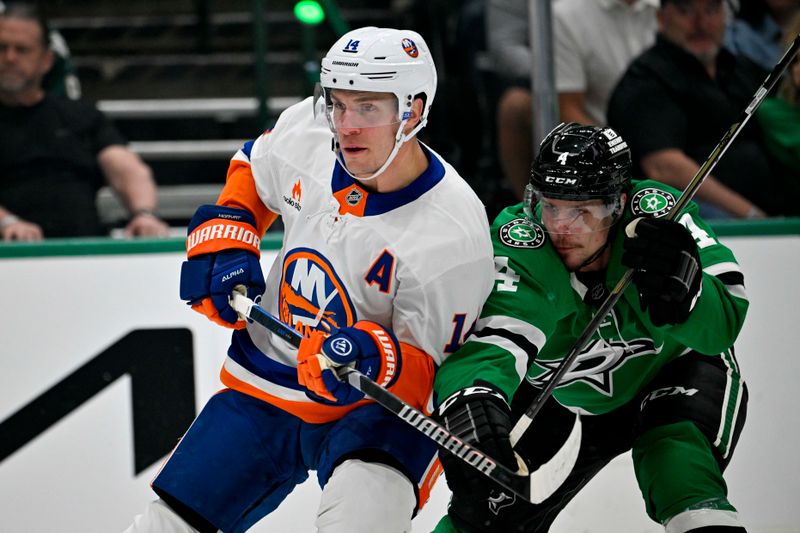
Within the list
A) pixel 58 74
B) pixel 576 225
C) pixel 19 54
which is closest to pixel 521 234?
pixel 576 225

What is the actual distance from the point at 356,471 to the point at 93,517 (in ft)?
5.09

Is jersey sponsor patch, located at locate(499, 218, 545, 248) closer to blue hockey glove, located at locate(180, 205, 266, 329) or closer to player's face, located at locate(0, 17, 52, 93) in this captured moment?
blue hockey glove, located at locate(180, 205, 266, 329)

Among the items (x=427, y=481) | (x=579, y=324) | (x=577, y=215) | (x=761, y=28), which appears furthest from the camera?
(x=761, y=28)

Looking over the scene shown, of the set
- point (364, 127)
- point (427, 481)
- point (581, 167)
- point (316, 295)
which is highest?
point (364, 127)

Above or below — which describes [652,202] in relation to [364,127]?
below

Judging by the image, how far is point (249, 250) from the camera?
8.37 ft

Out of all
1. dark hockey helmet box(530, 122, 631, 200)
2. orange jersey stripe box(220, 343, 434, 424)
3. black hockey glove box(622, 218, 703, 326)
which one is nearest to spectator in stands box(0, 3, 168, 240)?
orange jersey stripe box(220, 343, 434, 424)

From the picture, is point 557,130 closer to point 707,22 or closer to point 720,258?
point 720,258

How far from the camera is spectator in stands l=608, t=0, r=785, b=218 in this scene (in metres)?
3.85

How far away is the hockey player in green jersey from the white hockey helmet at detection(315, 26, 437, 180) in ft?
1.26

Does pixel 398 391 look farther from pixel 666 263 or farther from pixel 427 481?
pixel 666 263

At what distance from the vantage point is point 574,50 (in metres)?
3.99

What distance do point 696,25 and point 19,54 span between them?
2338mm

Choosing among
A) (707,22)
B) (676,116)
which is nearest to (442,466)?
(676,116)
